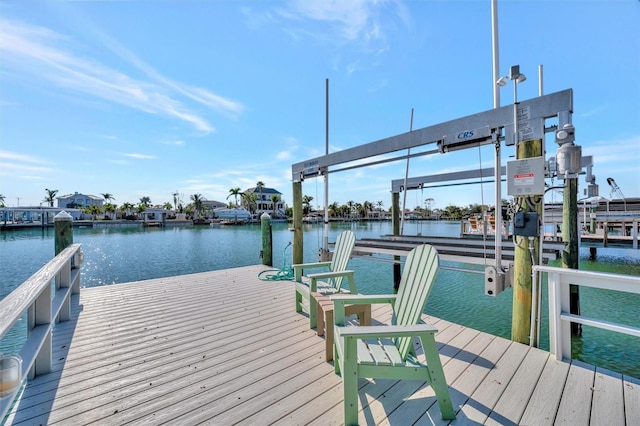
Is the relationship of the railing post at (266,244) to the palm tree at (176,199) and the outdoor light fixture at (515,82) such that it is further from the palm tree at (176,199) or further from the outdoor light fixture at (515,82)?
the palm tree at (176,199)

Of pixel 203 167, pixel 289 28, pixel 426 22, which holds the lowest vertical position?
pixel 426 22

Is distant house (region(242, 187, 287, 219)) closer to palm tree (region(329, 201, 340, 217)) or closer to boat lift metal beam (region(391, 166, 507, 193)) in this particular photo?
palm tree (region(329, 201, 340, 217))

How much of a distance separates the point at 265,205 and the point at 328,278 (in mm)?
59771

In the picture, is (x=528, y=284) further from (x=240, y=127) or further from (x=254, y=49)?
(x=240, y=127)

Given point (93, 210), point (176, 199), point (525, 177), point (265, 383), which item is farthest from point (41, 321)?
point (176, 199)

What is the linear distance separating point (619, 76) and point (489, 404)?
6.21 meters

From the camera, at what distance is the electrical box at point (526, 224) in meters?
2.14

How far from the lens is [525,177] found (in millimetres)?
2143

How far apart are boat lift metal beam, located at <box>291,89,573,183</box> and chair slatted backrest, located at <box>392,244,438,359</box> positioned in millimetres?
1317

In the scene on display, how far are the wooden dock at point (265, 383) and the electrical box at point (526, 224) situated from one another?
0.91 meters

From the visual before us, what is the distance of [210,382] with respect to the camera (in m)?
1.77

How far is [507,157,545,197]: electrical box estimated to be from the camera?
6.81 ft

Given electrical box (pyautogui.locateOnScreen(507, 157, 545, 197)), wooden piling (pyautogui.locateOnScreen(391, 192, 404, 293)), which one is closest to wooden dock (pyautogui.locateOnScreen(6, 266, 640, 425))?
electrical box (pyautogui.locateOnScreen(507, 157, 545, 197))

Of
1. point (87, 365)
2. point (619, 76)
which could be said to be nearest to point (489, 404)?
point (87, 365)
